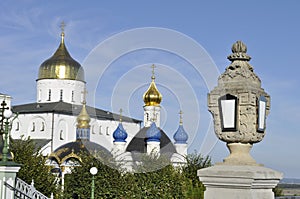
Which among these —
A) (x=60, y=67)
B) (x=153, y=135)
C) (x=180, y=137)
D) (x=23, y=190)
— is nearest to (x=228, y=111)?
(x=23, y=190)

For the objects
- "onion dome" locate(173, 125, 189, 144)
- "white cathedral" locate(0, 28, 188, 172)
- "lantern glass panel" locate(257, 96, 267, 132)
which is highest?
"white cathedral" locate(0, 28, 188, 172)

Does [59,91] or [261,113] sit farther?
[59,91]

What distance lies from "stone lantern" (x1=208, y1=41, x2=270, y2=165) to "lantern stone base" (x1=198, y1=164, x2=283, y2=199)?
0.19m

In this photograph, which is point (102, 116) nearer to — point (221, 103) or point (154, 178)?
point (154, 178)

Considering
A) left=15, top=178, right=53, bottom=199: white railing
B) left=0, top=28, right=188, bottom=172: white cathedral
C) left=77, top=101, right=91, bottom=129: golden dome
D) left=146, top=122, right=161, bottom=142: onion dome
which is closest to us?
left=15, top=178, right=53, bottom=199: white railing

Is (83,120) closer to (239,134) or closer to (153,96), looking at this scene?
(153,96)

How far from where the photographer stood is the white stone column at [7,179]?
9734mm

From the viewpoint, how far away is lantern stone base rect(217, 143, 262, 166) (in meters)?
4.53

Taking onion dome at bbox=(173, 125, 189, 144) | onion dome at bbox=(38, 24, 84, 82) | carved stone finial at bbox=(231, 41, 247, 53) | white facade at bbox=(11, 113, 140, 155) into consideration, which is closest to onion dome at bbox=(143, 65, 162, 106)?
onion dome at bbox=(173, 125, 189, 144)

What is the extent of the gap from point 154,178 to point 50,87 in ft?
100.0

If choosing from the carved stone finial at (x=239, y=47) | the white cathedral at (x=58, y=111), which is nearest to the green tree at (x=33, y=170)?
the white cathedral at (x=58, y=111)

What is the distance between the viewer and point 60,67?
55.4m

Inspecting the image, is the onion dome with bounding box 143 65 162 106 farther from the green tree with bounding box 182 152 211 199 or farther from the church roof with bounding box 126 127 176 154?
the green tree with bounding box 182 152 211 199

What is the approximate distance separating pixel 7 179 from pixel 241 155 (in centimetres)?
649
